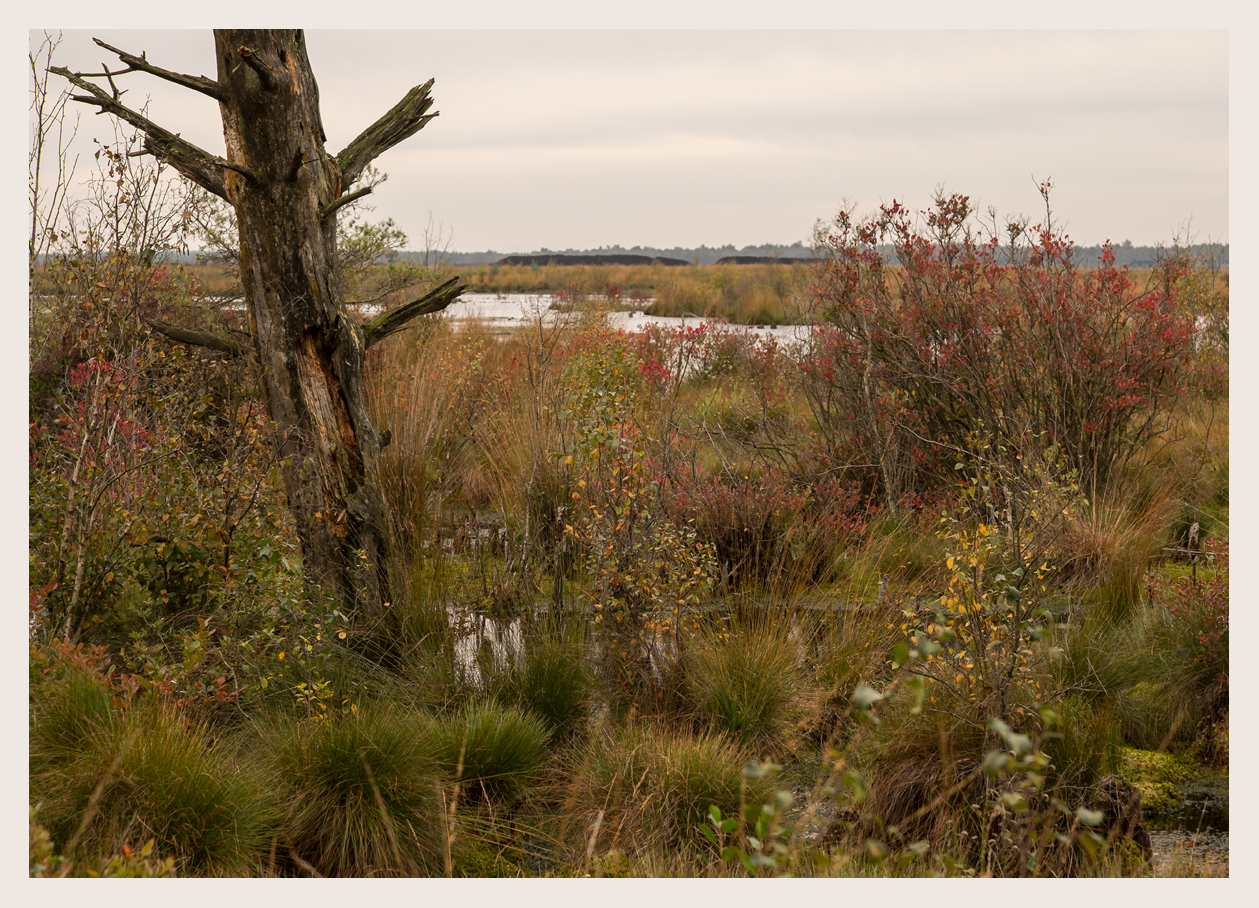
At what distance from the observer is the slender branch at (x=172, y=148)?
4.08m

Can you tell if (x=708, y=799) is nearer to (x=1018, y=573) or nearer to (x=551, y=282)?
(x=1018, y=573)

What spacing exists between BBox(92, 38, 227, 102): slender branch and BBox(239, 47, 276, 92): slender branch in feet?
0.61

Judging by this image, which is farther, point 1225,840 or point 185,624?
point 185,624

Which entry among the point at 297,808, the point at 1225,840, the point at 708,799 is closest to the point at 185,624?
the point at 297,808

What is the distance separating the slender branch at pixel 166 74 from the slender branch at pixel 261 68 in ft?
0.61

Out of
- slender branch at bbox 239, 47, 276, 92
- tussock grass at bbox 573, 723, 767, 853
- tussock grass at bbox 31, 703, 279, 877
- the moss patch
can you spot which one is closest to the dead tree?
slender branch at bbox 239, 47, 276, 92

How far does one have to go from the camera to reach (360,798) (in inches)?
136

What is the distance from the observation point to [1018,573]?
11.1 ft

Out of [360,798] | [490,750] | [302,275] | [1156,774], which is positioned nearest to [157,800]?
[360,798]

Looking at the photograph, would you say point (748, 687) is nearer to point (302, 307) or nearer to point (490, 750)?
point (490, 750)

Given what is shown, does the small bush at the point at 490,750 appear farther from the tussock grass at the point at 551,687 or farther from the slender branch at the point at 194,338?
the slender branch at the point at 194,338

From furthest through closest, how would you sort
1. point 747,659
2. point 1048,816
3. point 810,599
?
point 810,599
point 747,659
point 1048,816

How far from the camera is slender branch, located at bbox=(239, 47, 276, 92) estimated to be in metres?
4.03

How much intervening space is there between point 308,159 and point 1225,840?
478 cm
